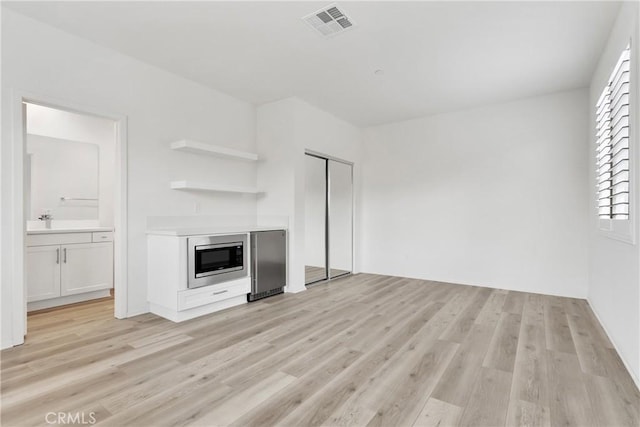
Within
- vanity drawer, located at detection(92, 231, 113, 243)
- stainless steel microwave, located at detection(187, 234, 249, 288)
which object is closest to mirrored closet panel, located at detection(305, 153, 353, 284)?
stainless steel microwave, located at detection(187, 234, 249, 288)

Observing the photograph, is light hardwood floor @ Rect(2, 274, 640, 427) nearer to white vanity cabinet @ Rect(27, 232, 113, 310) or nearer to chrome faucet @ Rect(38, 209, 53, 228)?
white vanity cabinet @ Rect(27, 232, 113, 310)

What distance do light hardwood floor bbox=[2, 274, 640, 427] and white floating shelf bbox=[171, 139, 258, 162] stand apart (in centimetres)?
191

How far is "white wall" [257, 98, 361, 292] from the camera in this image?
4648mm

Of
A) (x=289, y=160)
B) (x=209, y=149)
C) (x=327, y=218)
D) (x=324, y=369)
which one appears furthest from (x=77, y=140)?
(x=324, y=369)

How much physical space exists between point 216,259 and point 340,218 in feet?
8.47

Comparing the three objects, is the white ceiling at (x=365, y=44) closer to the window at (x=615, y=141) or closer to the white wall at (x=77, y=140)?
the window at (x=615, y=141)

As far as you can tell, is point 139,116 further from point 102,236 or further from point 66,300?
point 66,300

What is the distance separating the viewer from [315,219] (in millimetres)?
5234

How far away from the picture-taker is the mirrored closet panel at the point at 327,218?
201 inches

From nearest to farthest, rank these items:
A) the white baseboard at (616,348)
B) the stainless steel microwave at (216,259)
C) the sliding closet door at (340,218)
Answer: the white baseboard at (616,348)
the stainless steel microwave at (216,259)
the sliding closet door at (340,218)

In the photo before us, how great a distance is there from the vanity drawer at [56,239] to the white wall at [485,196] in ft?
14.2

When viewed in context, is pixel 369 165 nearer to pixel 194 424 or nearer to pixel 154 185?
pixel 154 185

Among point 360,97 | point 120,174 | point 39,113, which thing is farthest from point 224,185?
point 39,113

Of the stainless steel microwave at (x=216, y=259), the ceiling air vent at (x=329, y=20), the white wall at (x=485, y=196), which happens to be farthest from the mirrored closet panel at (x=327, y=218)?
the ceiling air vent at (x=329, y=20)
